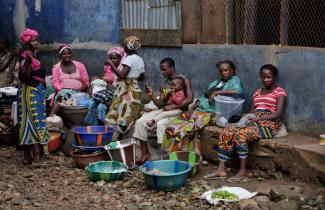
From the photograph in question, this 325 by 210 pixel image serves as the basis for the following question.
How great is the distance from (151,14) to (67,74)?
166 centimetres

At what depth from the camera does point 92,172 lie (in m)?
5.88

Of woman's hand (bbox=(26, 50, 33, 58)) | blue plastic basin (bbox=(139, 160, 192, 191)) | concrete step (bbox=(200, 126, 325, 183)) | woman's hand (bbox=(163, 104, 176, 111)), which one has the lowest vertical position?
blue plastic basin (bbox=(139, 160, 192, 191))

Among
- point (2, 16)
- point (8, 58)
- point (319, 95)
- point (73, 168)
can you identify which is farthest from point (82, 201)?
point (2, 16)

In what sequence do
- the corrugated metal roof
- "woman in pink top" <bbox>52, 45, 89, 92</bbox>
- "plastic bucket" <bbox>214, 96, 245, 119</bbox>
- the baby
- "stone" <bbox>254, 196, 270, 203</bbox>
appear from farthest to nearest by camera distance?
"woman in pink top" <bbox>52, 45, 89, 92</bbox>
the baby
the corrugated metal roof
"plastic bucket" <bbox>214, 96, 245, 119</bbox>
"stone" <bbox>254, 196, 270, 203</bbox>

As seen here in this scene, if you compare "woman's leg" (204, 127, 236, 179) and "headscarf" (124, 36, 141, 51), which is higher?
"headscarf" (124, 36, 141, 51)

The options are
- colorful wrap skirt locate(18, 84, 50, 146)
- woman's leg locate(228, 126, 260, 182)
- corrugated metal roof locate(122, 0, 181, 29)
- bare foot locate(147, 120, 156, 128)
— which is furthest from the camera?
corrugated metal roof locate(122, 0, 181, 29)

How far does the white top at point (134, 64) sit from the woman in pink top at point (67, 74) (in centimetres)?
152

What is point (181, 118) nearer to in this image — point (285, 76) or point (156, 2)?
point (285, 76)

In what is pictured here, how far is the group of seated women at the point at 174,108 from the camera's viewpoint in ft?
18.9

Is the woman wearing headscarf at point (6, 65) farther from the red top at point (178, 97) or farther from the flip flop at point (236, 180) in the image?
the flip flop at point (236, 180)

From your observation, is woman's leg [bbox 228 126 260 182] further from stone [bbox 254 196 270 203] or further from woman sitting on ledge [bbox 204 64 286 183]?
stone [bbox 254 196 270 203]

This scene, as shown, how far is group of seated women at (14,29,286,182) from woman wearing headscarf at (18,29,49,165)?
0.01 meters

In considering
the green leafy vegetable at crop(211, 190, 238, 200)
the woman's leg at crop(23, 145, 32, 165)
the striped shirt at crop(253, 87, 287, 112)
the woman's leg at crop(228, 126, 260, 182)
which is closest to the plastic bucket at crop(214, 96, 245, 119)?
the striped shirt at crop(253, 87, 287, 112)

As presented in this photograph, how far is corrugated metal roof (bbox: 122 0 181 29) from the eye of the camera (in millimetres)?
7293
